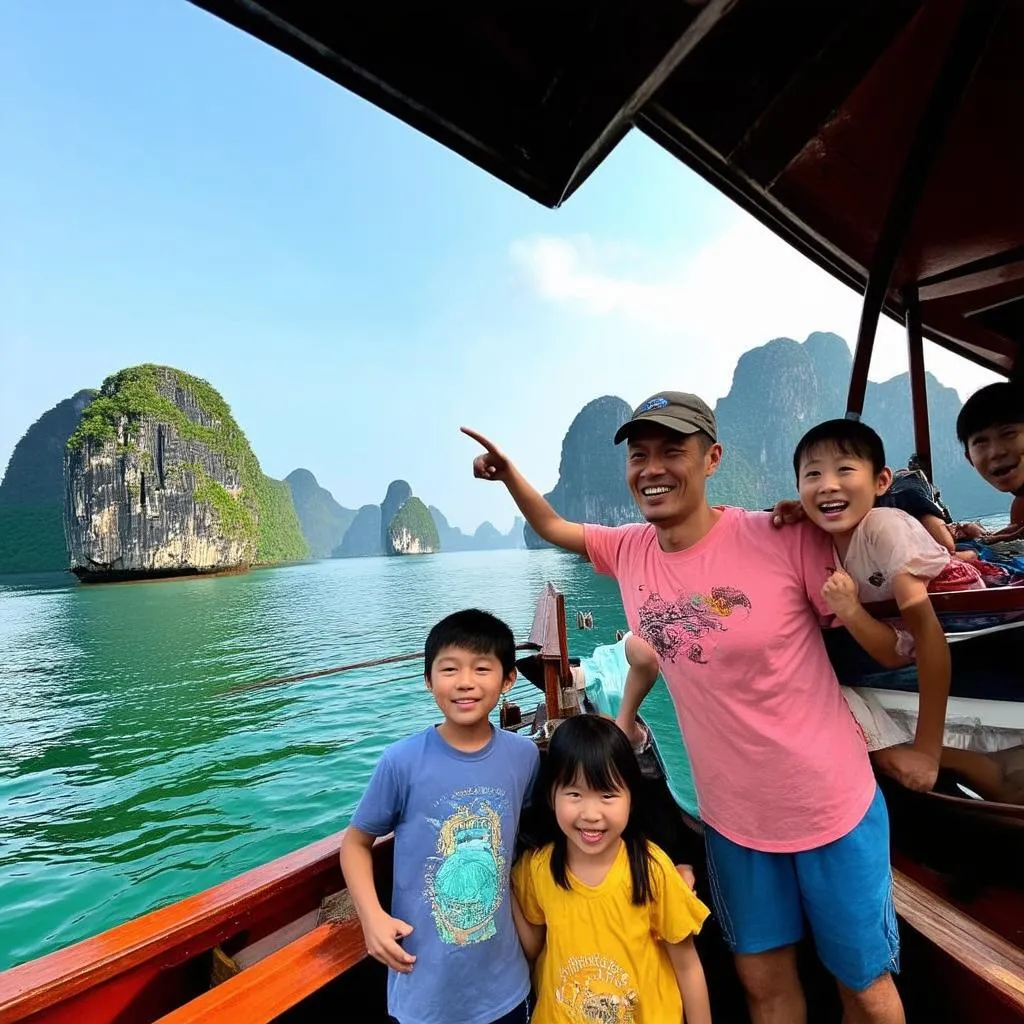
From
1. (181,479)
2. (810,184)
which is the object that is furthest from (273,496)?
(810,184)

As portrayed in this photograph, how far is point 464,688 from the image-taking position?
4.90 feet

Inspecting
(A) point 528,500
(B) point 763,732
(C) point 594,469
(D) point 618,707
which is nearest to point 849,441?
(B) point 763,732

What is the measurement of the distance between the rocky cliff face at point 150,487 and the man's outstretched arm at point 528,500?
62.8 m

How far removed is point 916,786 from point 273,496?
112m

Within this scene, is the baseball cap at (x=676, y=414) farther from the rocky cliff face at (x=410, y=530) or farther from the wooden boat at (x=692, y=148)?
the rocky cliff face at (x=410, y=530)

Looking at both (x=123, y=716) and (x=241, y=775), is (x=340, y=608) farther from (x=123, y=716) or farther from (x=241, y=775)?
(x=241, y=775)

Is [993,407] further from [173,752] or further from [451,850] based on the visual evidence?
[173,752]

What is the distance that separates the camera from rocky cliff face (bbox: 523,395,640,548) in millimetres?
95312

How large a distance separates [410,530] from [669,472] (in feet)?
391

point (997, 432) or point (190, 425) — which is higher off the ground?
point (190, 425)

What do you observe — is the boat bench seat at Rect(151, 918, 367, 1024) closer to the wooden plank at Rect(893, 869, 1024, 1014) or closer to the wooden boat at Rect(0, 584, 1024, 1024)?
the wooden boat at Rect(0, 584, 1024, 1024)

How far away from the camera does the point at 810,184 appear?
3.02m

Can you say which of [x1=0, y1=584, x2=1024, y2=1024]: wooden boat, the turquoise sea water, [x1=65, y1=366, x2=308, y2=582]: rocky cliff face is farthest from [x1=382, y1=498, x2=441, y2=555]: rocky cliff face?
[x1=0, y1=584, x2=1024, y2=1024]: wooden boat

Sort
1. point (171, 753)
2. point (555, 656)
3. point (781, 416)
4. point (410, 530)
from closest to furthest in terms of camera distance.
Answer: point (555, 656) < point (171, 753) < point (781, 416) < point (410, 530)
